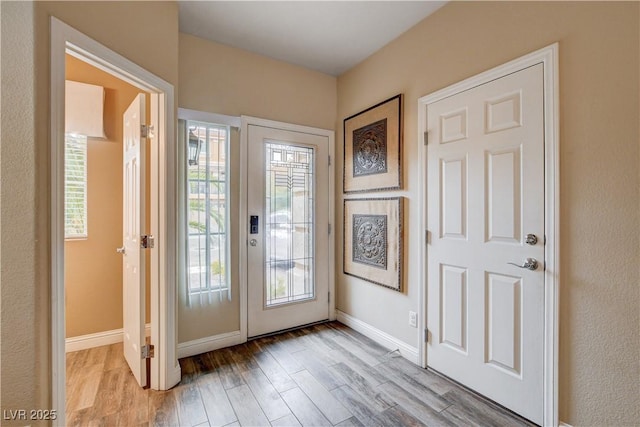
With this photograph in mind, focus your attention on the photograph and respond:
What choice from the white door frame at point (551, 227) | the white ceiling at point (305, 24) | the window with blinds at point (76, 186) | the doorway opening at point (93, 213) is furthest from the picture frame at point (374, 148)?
the window with blinds at point (76, 186)

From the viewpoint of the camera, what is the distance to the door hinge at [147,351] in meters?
1.92

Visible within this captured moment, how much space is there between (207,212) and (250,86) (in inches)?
51.0

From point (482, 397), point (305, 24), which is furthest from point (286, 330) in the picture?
point (305, 24)

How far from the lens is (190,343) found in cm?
238

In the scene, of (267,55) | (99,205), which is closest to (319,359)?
(99,205)

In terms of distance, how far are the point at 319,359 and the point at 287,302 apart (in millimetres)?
710

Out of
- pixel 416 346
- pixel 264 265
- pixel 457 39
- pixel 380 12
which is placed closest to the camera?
pixel 457 39

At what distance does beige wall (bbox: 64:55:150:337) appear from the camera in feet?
8.11

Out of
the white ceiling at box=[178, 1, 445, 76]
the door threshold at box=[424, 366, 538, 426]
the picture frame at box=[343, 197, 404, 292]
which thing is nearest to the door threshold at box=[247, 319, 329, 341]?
the picture frame at box=[343, 197, 404, 292]

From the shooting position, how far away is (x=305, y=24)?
2.26 meters

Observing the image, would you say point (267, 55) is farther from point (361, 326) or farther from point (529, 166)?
point (361, 326)

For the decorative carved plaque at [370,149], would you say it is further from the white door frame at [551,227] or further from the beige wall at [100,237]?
the beige wall at [100,237]

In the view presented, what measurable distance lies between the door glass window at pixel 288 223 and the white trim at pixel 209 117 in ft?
1.22

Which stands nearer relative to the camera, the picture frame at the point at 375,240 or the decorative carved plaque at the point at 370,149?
the picture frame at the point at 375,240
